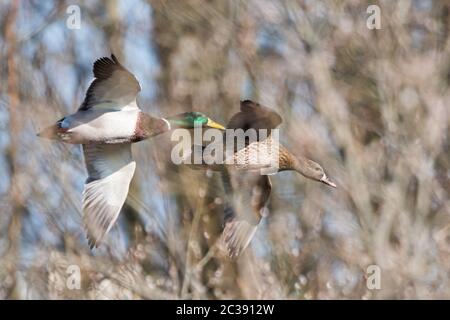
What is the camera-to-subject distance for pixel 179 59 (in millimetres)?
12602

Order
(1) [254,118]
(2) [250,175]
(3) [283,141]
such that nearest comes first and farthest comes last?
(1) [254,118] < (2) [250,175] < (3) [283,141]

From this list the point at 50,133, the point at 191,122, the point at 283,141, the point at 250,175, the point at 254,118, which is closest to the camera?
the point at 254,118

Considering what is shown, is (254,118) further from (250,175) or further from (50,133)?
(50,133)

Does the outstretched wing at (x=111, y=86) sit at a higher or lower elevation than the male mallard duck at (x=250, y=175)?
higher

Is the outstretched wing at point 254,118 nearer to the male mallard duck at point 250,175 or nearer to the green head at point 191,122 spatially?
the male mallard duck at point 250,175

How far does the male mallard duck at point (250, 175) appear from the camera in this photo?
10195 millimetres

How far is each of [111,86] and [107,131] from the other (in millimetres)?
345

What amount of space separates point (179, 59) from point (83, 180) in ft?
6.83

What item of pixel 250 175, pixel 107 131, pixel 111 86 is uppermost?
pixel 111 86

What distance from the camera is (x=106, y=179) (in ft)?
34.1

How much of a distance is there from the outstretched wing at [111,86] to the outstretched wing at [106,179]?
0.50 metres

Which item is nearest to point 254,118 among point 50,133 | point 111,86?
point 111,86

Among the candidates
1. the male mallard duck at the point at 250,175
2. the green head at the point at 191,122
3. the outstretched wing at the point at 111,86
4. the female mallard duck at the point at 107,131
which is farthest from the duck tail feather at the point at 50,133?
the male mallard duck at the point at 250,175

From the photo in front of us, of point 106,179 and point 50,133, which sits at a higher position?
point 50,133
